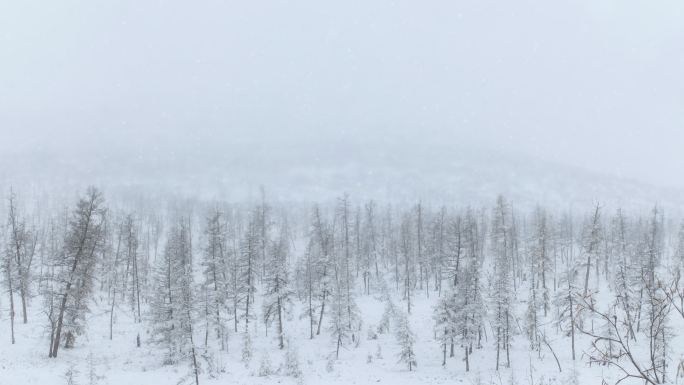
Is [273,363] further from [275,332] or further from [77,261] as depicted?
[77,261]

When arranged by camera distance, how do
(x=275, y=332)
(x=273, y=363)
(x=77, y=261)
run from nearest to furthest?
1. (x=77, y=261)
2. (x=273, y=363)
3. (x=275, y=332)

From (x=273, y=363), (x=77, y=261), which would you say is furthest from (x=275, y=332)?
(x=77, y=261)

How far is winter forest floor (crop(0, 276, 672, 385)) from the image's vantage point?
31969mm

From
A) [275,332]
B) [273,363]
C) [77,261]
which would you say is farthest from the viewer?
[275,332]

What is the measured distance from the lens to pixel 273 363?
136ft

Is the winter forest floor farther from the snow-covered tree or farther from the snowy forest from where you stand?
the snow-covered tree

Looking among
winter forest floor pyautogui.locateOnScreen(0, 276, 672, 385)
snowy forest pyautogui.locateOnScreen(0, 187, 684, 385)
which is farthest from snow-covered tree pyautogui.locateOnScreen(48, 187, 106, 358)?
winter forest floor pyautogui.locateOnScreen(0, 276, 672, 385)

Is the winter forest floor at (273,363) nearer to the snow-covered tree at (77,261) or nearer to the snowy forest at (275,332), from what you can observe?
the snowy forest at (275,332)

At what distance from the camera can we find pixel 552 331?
53875mm

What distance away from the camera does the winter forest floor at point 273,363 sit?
31969mm

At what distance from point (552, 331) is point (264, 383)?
36.9 metres

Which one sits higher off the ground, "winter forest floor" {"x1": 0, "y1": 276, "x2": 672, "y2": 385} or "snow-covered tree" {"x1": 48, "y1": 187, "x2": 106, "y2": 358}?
"snow-covered tree" {"x1": 48, "y1": 187, "x2": 106, "y2": 358}

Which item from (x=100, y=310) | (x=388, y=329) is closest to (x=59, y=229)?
(x=100, y=310)

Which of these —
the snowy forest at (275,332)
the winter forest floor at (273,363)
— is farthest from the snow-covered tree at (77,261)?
the winter forest floor at (273,363)
